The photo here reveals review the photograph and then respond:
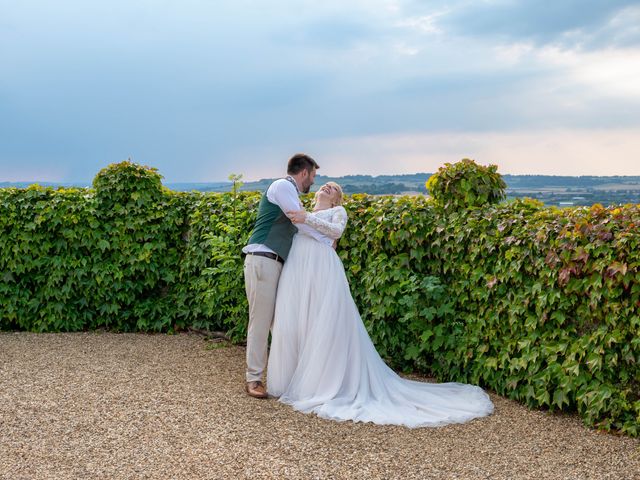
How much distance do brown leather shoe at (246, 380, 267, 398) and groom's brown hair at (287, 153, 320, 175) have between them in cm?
199

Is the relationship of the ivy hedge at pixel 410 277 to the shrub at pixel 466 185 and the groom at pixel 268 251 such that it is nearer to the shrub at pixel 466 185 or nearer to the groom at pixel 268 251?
the shrub at pixel 466 185

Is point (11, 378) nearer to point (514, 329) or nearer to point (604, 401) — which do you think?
point (514, 329)

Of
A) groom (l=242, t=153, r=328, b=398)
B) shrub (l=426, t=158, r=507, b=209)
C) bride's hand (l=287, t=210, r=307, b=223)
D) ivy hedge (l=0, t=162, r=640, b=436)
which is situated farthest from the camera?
shrub (l=426, t=158, r=507, b=209)

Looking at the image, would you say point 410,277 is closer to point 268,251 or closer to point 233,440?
point 268,251

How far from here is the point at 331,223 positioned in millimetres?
6242

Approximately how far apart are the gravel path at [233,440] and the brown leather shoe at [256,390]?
0.39 ft

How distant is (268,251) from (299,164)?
845mm

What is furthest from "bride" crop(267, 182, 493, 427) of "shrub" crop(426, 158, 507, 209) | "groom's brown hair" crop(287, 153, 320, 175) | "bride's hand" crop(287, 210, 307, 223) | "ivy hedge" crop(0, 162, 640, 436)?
"shrub" crop(426, 158, 507, 209)

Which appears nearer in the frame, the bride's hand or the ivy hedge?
the ivy hedge

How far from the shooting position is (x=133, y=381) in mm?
6926

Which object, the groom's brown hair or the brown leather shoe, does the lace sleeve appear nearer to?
the groom's brown hair

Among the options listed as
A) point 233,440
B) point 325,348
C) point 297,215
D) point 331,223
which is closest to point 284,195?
point 297,215

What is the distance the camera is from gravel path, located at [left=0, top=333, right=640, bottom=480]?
15.8 feet

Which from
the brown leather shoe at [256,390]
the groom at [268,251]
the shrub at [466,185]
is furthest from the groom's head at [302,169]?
the brown leather shoe at [256,390]
